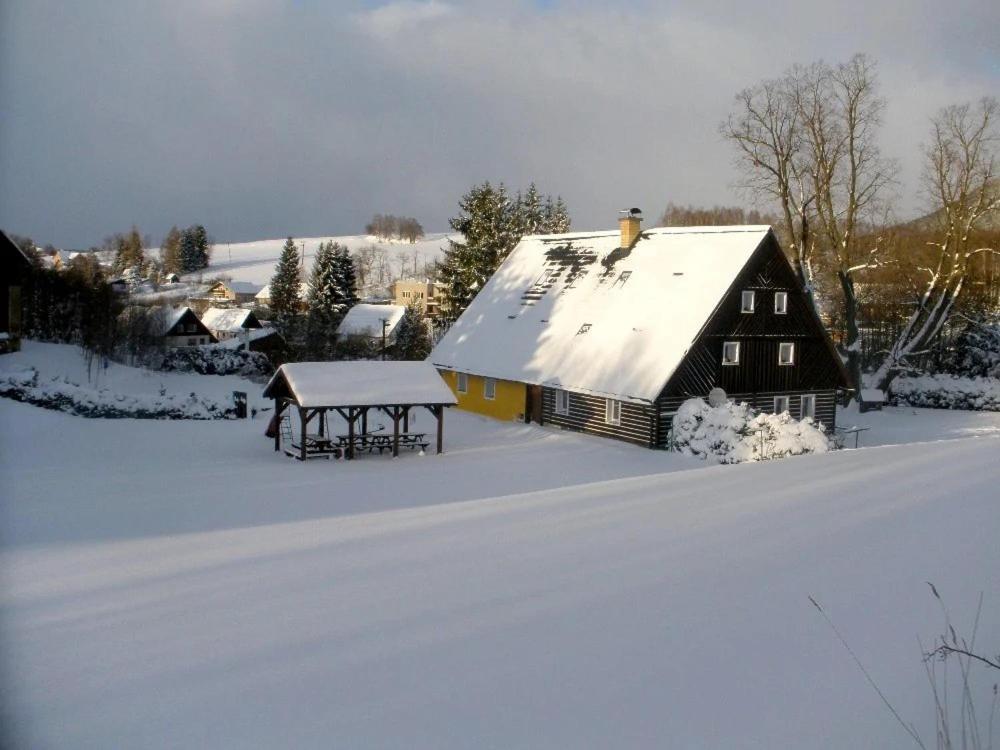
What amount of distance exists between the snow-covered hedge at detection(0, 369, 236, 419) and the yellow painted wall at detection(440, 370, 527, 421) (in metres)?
8.99

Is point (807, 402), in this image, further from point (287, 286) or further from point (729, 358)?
point (287, 286)

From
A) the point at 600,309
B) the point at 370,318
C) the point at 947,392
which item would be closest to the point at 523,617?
the point at 600,309

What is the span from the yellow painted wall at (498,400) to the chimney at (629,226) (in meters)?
6.92

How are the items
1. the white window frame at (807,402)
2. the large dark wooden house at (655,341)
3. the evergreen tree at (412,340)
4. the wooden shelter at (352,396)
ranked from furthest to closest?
the evergreen tree at (412,340) < the white window frame at (807,402) < the large dark wooden house at (655,341) < the wooden shelter at (352,396)

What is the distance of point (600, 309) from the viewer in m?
30.0

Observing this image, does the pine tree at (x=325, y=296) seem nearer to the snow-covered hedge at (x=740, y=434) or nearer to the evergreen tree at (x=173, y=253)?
the snow-covered hedge at (x=740, y=434)

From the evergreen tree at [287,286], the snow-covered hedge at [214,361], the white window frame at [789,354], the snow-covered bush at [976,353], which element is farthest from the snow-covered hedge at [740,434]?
the evergreen tree at [287,286]

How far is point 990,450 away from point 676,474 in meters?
5.39

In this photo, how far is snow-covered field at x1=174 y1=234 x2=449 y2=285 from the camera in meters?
141

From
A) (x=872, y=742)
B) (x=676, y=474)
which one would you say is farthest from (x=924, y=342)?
(x=872, y=742)

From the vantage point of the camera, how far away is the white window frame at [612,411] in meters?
26.8

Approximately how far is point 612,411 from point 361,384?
825cm

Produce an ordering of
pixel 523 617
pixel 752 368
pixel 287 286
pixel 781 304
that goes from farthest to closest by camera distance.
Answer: pixel 287 286 < pixel 781 304 < pixel 752 368 < pixel 523 617

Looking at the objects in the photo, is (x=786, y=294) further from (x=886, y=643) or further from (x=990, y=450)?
(x=886, y=643)
